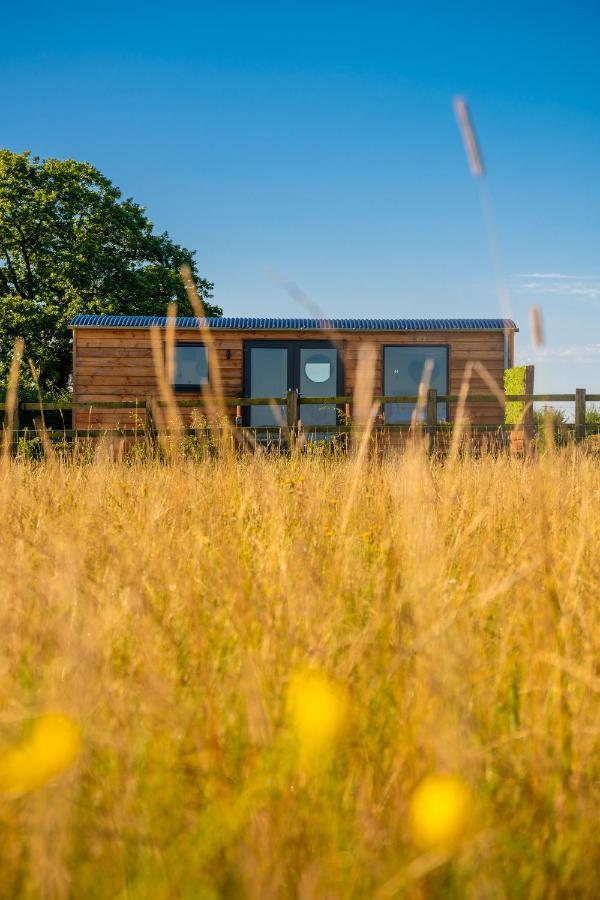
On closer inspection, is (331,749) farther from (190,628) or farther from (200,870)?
(190,628)

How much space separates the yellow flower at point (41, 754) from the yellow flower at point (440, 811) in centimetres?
51

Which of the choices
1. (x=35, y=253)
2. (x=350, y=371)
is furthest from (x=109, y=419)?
(x=35, y=253)

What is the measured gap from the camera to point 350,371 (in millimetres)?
14273

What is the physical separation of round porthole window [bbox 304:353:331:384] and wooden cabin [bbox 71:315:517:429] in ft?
0.06

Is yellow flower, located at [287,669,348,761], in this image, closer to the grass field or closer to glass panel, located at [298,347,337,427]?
the grass field

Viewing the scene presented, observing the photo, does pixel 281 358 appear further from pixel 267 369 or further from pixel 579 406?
pixel 579 406

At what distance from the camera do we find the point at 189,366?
14000 millimetres

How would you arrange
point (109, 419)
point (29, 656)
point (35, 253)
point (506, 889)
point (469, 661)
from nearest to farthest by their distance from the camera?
1. point (506, 889)
2. point (469, 661)
3. point (29, 656)
4. point (109, 419)
5. point (35, 253)

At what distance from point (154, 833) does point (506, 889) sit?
0.49 metres

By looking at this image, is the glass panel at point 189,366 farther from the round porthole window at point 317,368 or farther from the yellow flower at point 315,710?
the yellow flower at point 315,710

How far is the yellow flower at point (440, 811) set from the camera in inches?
40.9

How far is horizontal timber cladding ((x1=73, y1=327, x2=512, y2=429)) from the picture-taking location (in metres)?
13.8

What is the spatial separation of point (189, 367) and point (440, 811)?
13279mm

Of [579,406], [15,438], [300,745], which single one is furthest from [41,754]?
[579,406]
